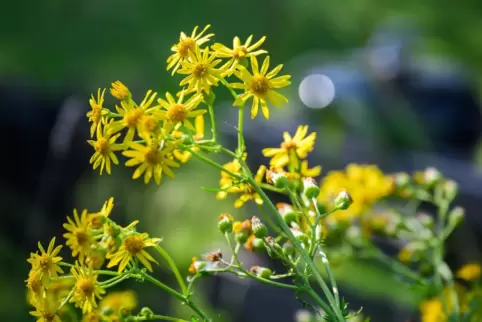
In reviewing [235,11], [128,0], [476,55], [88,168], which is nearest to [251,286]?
[88,168]

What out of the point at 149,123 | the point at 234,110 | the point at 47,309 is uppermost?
the point at 234,110

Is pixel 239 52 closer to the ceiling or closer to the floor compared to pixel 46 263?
closer to the ceiling

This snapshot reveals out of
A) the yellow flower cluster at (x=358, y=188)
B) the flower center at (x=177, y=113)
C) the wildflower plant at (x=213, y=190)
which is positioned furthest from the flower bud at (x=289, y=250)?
the yellow flower cluster at (x=358, y=188)

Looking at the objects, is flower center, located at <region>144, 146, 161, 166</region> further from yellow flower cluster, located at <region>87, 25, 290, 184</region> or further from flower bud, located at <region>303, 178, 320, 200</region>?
flower bud, located at <region>303, 178, 320, 200</region>

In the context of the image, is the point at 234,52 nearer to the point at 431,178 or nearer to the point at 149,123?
the point at 149,123

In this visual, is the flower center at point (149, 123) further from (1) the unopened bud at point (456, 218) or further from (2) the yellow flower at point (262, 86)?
(1) the unopened bud at point (456, 218)

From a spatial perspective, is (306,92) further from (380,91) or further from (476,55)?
(476,55)

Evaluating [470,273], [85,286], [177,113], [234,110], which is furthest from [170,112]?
[234,110]
